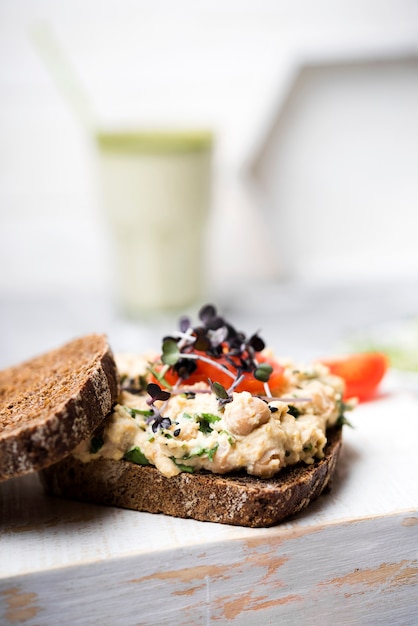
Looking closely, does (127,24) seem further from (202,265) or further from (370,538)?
(370,538)

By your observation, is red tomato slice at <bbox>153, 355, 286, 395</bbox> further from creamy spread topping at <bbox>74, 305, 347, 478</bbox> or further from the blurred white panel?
the blurred white panel

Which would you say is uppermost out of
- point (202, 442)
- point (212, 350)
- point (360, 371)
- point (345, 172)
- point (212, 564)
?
point (345, 172)

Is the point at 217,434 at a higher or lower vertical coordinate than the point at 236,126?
lower

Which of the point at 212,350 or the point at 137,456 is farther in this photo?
the point at 212,350

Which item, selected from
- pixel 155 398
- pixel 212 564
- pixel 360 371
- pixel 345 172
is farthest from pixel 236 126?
pixel 212 564

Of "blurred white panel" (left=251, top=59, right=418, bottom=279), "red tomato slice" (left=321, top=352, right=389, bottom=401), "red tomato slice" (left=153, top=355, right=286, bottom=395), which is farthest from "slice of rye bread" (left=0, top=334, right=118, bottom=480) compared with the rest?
"blurred white panel" (left=251, top=59, right=418, bottom=279)

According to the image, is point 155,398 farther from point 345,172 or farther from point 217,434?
point 345,172

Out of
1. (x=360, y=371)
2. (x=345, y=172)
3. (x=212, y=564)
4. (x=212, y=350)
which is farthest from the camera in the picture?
(x=345, y=172)
